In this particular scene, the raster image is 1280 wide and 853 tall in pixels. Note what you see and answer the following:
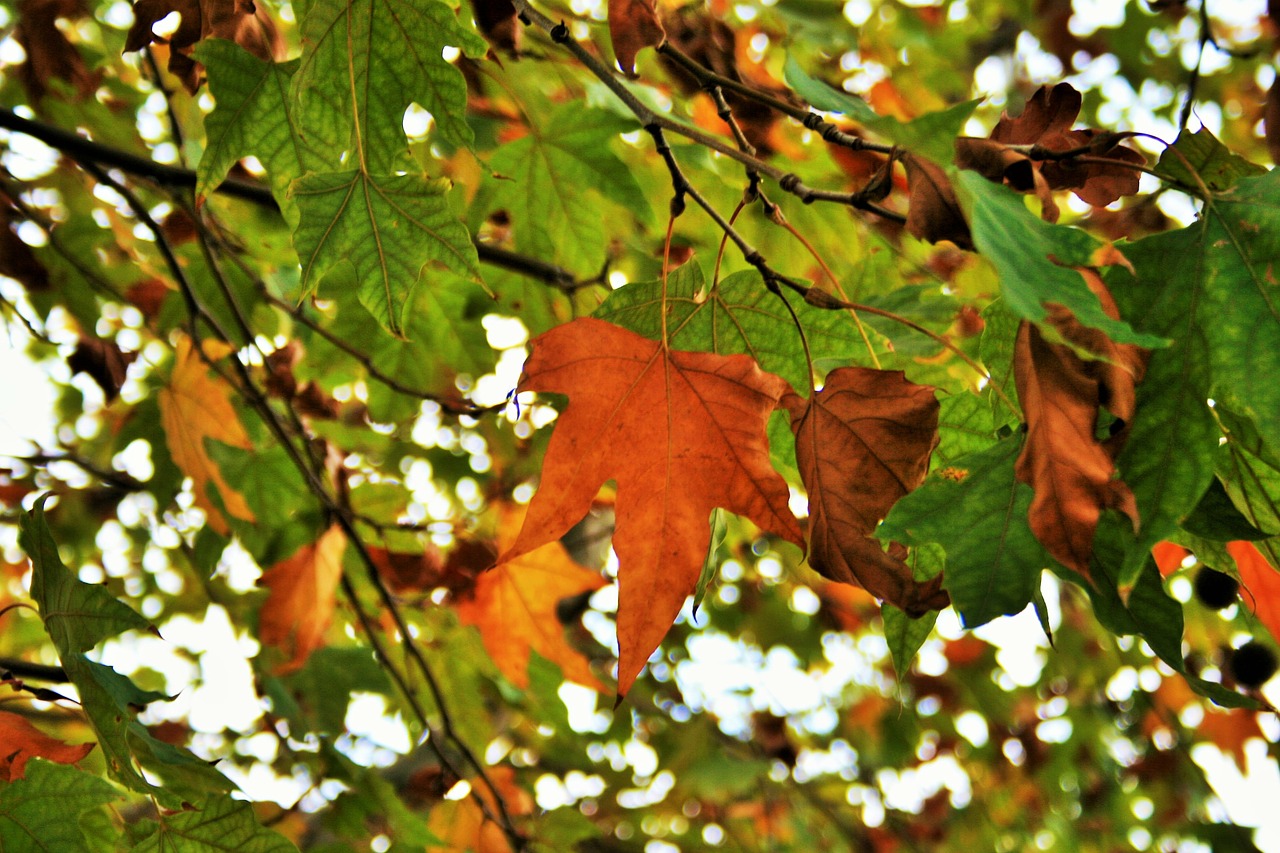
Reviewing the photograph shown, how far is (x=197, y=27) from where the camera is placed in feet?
3.09

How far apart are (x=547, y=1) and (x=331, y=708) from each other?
1.29 meters

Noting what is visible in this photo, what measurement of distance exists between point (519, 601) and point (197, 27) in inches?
36.3

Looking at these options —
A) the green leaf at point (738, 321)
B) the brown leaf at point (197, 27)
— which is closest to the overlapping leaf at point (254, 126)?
the brown leaf at point (197, 27)

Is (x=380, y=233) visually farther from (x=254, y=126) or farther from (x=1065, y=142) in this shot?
(x=1065, y=142)

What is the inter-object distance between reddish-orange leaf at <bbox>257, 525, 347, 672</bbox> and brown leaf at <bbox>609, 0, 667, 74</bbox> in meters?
0.88

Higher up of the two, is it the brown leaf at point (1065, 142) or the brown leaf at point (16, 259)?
the brown leaf at point (16, 259)

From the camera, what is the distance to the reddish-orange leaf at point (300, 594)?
1.37 m

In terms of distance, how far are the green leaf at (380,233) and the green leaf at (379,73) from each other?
1.7 inches

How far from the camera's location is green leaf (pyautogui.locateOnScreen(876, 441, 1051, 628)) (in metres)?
0.64

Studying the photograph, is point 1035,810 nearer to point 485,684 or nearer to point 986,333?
point 485,684

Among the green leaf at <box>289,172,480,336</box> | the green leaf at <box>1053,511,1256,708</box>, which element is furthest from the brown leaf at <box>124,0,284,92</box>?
the green leaf at <box>1053,511,1256,708</box>

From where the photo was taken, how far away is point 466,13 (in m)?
1.08

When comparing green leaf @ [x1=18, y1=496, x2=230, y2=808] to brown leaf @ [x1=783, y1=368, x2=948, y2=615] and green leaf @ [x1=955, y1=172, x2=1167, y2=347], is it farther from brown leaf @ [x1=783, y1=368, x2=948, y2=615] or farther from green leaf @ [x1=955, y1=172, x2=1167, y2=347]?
green leaf @ [x1=955, y1=172, x2=1167, y2=347]

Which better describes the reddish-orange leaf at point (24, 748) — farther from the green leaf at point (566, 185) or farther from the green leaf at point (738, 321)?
the green leaf at point (566, 185)
